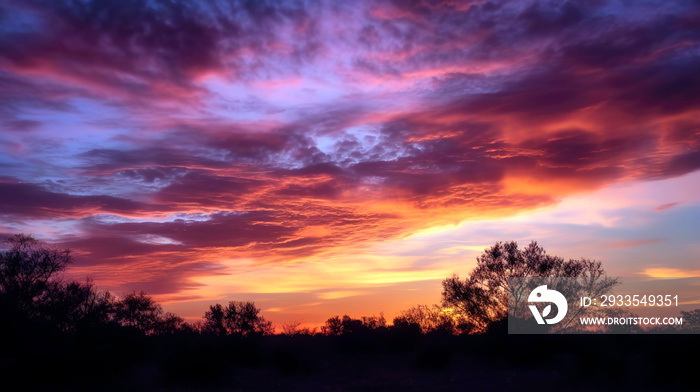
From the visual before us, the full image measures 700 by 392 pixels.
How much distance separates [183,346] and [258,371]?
7329 millimetres

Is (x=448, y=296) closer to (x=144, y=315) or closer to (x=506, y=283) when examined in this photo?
(x=506, y=283)

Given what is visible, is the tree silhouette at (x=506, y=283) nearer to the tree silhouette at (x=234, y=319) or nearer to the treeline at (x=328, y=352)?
the treeline at (x=328, y=352)

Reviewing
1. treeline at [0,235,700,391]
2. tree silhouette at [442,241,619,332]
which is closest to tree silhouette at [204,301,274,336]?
treeline at [0,235,700,391]

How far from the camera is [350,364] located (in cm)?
4231

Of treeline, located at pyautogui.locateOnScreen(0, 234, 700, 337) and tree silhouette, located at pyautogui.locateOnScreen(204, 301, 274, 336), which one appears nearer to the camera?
treeline, located at pyautogui.locateOnScreen(0, 234, 700, 337)

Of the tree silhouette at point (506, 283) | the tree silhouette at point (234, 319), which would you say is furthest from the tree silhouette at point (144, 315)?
the tree silhouette at point (506, 283)

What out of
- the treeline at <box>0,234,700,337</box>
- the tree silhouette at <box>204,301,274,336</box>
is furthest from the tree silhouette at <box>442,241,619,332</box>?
the tree silhouette at <box>204,301,274,336</box>

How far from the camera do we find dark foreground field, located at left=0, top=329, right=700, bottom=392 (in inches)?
901

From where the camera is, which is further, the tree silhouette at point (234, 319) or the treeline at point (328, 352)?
the tree silhouette at point (234, 319)

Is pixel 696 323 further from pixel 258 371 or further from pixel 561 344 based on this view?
pixel 258 371

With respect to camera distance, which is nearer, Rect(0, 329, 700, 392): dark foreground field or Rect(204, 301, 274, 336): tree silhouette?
Rect(0, 329, 700, 392): dark foreground field

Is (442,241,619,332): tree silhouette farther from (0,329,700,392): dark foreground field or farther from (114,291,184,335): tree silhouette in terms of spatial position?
(114,291,184,335): tree silhouette

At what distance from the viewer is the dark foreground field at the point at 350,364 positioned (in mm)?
22884

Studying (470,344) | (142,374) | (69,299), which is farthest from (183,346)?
(470,344)
